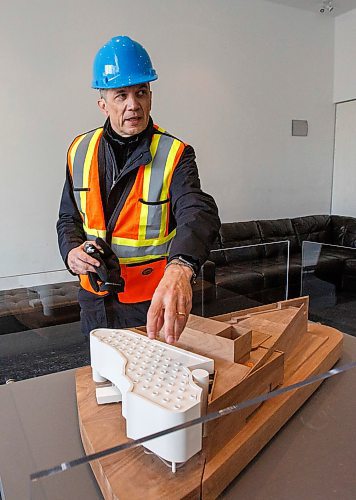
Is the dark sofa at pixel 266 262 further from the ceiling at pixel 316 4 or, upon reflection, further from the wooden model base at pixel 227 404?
the ceiling at pixel 316 4

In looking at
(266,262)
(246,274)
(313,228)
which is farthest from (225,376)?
(313,228)

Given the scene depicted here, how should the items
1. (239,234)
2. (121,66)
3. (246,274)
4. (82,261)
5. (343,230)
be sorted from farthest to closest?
(343,230) → (239,234) → (246,274) → (121,66) → (82,261)

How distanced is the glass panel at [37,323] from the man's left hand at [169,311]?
1044 millimetres

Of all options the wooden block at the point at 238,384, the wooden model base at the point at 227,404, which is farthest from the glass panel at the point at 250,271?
the wooden block at the point at 238,384

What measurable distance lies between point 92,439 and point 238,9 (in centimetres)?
514

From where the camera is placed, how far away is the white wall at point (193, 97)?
3.94 metres

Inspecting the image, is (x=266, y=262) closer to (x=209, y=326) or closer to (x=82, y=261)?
(x=82, y=261)

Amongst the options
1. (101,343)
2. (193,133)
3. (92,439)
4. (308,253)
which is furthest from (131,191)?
(193,133)

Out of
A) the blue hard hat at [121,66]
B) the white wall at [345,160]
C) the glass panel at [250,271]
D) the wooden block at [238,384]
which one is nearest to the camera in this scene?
the wooden block at [238,384]

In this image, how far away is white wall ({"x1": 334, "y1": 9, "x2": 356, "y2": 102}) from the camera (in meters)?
5.54

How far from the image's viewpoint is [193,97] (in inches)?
190

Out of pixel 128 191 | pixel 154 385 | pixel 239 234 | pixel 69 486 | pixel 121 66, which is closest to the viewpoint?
pixel 69 486

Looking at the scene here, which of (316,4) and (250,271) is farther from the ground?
(316,4)

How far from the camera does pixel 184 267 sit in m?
1.05
